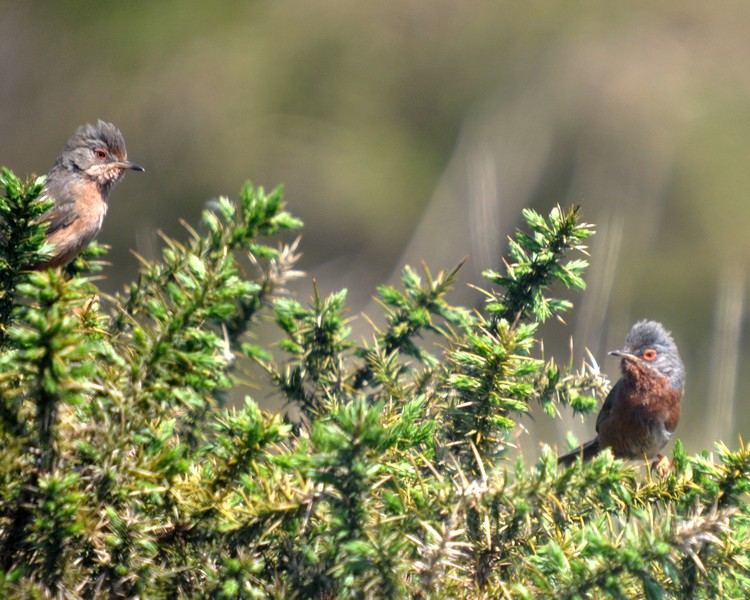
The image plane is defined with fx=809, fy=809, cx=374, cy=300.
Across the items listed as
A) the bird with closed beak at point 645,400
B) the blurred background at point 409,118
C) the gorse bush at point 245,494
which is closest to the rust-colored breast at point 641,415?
the bird with closed beak at point 645,400

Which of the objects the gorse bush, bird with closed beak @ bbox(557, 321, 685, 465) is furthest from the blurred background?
the gorse bush

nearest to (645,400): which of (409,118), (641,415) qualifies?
(641,415)

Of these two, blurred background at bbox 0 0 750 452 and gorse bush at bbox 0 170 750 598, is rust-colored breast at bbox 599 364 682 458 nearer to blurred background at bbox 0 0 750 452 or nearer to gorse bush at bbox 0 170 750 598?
gorse bush at bbox 0 170 750 598

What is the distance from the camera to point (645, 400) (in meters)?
4.52

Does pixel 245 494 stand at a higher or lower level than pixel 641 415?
lower

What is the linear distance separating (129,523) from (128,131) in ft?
34.2

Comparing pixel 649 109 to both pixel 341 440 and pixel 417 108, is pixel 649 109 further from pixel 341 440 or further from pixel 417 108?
pixel 341 440

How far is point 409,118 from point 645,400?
23.7 ft

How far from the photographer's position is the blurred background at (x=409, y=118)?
970 cm

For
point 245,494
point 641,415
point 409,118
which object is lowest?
point 245,494

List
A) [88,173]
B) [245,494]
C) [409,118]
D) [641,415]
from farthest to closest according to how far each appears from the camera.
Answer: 1. [409,118]
2. [88,173]
3. [641,415]
4. [245,494]

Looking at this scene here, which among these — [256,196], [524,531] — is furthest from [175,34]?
[524,531]

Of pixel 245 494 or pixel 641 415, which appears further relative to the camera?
pixel 641 415

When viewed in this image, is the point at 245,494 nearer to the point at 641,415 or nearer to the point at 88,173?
the point at 641,415
